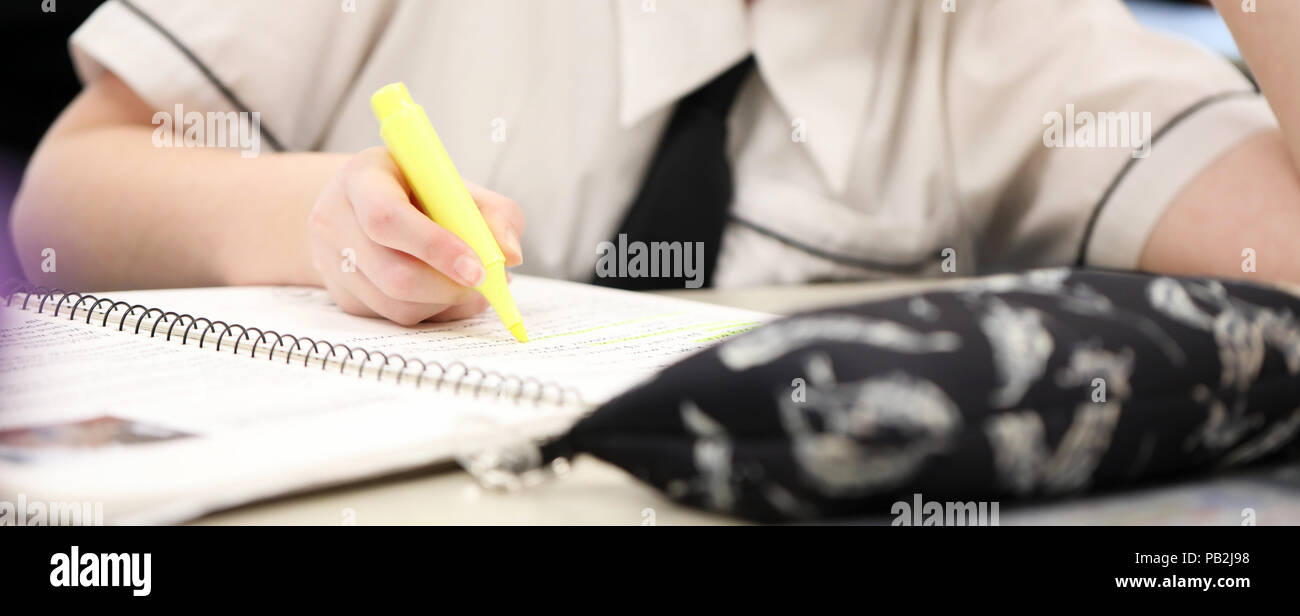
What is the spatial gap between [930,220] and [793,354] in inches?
19.4

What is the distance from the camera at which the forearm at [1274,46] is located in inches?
19.1

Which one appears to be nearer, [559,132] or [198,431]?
[198,431]

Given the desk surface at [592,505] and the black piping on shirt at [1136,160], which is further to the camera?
the black piping on shirt at [1136,160]

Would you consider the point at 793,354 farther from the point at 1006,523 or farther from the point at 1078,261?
the point at 1078,261

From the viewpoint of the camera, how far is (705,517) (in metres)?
0.22

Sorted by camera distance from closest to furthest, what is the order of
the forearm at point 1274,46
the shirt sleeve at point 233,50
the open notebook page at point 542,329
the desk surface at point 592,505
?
the desk surface at point 592,505 → the open notebook page at point 542,329 → the forearm at point 1274,46 → the shirt sleeve at point 233,50

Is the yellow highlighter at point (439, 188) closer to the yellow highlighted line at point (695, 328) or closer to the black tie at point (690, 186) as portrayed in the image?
the yellow highlighted line at point (695, 328)

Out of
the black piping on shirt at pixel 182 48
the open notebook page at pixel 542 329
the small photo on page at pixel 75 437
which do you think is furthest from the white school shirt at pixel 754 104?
the small photo on page at pixel 75 437

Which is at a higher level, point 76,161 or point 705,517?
point 76,161

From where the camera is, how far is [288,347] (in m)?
0.34

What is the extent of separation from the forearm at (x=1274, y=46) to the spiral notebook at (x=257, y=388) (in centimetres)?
30

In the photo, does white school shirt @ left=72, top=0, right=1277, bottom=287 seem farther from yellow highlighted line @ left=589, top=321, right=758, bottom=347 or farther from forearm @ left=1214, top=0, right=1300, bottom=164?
yellow highlighted line @ left=589, top=321, right=758, bottom=347
